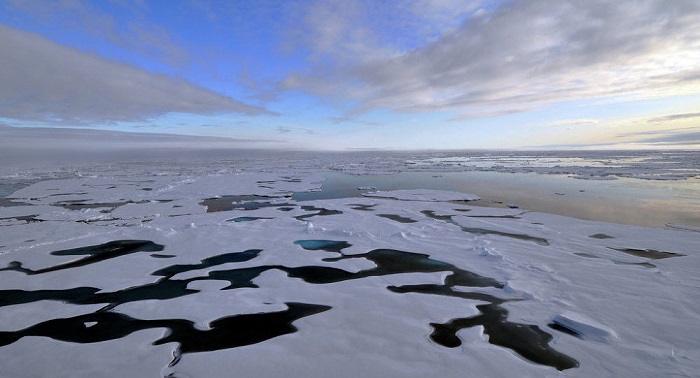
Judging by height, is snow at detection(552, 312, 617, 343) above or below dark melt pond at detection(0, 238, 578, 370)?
above

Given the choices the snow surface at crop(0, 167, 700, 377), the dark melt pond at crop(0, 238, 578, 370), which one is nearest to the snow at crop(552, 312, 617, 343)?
the snow surface at crop(0, 167, 700, 377)

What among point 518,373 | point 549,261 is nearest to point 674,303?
point 549,261

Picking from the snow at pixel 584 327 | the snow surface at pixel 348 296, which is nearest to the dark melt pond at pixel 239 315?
the snow surface at pixel 348 296

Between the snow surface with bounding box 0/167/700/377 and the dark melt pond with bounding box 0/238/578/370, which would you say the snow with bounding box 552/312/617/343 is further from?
the dark melt pond with bounding box 0/238/578/370

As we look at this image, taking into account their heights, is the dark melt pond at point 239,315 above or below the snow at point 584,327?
below

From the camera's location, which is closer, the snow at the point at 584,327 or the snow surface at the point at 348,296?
the snow surface at the point at 348,296

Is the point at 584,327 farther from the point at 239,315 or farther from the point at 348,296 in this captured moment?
the point at 239,315

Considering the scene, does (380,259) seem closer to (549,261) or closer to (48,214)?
(549,261)

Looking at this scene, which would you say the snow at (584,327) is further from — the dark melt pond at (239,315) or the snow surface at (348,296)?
the dark melt pond at (239,315)
